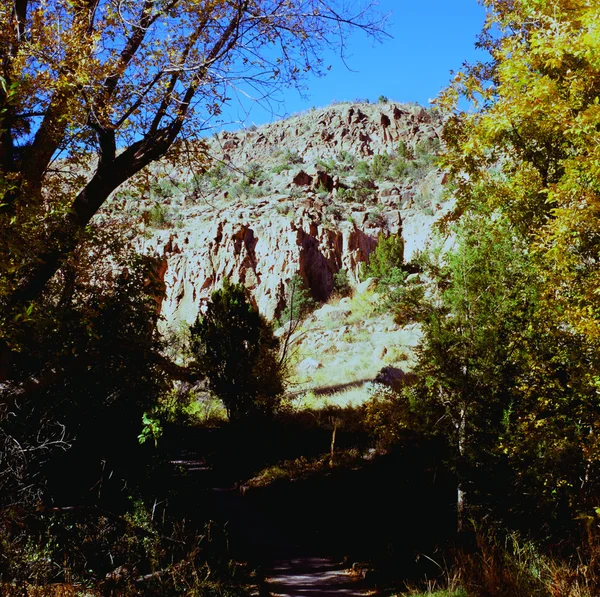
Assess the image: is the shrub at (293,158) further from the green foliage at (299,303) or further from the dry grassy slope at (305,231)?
the green foliage at (299,303)

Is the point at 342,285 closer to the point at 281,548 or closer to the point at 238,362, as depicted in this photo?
the point at 238,362

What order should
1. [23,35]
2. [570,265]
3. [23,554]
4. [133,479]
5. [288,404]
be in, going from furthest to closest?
[288,404] → [133,479] → [23,35] → [570,265] → [23,554]

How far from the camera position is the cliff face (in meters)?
40.1

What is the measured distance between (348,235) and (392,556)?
3521cm

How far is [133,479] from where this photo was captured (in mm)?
8672

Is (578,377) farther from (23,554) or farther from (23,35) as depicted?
(23,35)

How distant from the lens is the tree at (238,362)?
16359 millimetres

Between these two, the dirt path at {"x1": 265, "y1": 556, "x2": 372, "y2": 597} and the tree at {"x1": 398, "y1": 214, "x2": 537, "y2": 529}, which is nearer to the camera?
the tree at {"x1": 398, "y1": 214, "x2": 537, "y2": 529}

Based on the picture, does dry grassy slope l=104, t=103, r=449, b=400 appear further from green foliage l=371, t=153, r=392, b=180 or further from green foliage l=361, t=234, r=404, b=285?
green foliage l=361, t=234, r=404, b=285

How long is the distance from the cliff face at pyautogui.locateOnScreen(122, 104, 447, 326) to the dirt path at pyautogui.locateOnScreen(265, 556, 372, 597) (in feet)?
88.2

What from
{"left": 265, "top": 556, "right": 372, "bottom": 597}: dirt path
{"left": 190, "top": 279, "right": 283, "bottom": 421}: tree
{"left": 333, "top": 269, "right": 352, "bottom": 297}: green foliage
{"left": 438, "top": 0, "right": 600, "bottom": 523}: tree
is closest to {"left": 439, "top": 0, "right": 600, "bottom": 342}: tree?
{"left": 438, "top": 0, "right": 600, "bottom": 523}: tree

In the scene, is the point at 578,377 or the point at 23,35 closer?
the point at 578,377

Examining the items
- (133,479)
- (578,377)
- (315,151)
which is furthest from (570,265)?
(315,151)

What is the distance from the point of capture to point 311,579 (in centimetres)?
779
